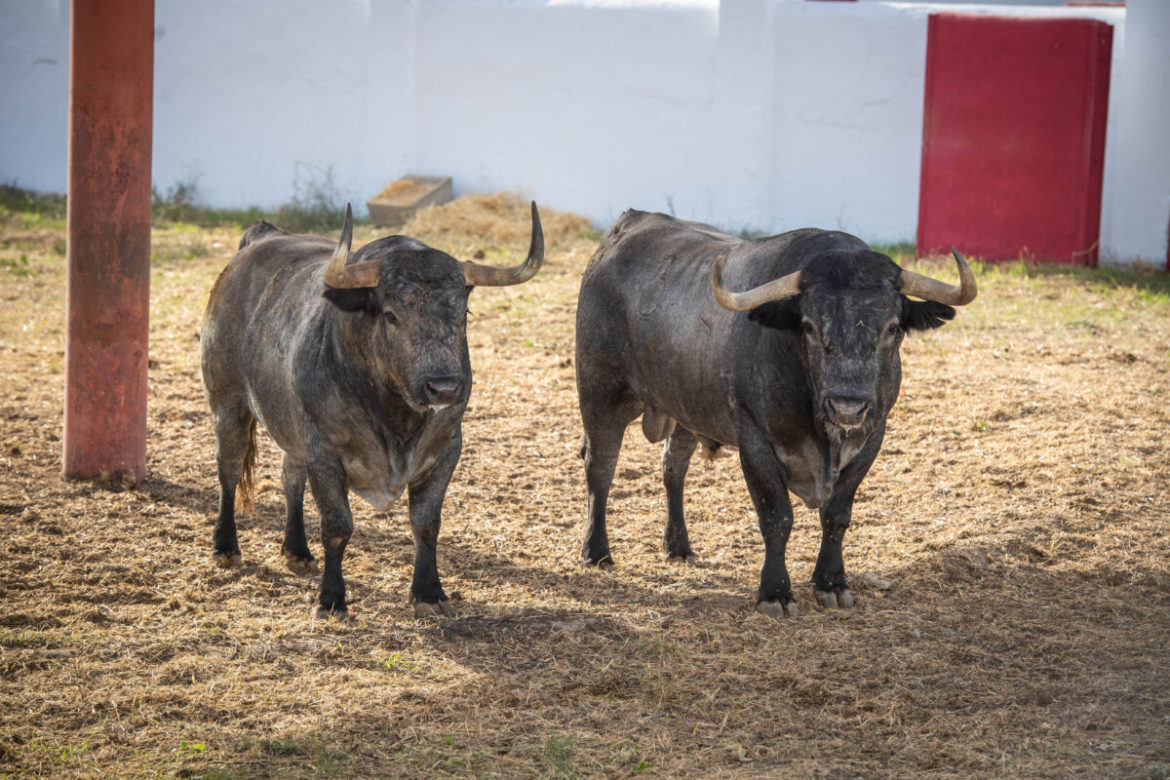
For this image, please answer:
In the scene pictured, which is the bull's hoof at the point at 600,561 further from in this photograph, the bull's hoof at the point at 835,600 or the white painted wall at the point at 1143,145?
the white painted wall at the point at 1143,145

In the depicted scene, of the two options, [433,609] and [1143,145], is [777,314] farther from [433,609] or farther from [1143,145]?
[1143,145]

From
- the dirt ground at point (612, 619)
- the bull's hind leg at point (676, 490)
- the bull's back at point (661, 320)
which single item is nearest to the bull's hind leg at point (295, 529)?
the dirt ground at point (612, 619)

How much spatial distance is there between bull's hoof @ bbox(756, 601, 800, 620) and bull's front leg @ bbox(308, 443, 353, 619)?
6.36 ft

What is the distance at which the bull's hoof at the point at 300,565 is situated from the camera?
21.0 feet

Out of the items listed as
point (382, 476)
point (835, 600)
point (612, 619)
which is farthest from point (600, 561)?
point (382, 476)

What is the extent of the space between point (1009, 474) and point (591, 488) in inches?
111

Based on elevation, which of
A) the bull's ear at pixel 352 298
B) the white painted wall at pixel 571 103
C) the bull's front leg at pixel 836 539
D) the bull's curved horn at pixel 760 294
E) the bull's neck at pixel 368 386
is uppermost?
the white painted wall at pixel 571 103

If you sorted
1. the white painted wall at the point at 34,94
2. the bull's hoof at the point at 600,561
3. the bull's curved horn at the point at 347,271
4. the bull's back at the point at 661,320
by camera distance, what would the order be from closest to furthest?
1. the bull's curved horn at the point at 347,271
2. the bull's back at the point at 661,320
3. the bull's hoof at the point at 600,561
4. the white painted wall at the point at 34,94

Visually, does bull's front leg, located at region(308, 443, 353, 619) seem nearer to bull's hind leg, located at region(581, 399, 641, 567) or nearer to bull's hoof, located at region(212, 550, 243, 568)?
bull's hoof, located at region(212, 550, 243, 568)

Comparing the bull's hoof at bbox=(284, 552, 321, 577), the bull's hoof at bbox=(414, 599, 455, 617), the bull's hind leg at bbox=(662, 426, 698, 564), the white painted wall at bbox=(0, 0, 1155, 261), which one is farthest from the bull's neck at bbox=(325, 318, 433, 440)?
the white painted wall at bbox=(0, 0, 1155, 261)

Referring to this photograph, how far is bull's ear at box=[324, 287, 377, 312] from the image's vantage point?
5402mm

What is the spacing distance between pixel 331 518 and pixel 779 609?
6.93 feet

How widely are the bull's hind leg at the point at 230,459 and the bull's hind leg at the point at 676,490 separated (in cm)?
227

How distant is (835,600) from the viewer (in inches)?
233
